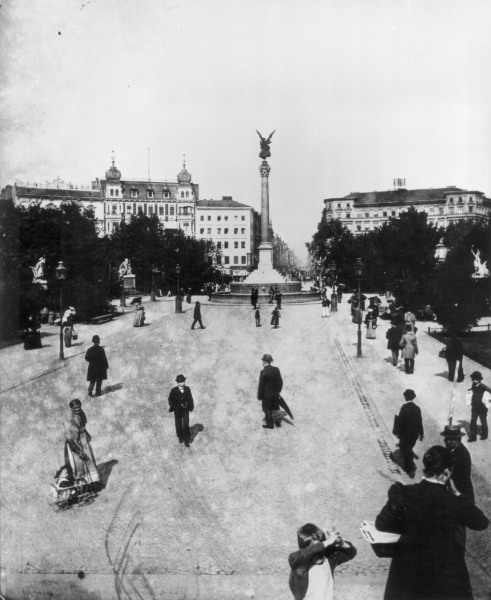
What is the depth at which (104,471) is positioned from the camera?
30.0 ft

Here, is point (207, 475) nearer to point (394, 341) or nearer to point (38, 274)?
point (394, 341)

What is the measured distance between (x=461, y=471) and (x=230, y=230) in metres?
100

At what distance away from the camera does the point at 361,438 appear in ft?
33.9

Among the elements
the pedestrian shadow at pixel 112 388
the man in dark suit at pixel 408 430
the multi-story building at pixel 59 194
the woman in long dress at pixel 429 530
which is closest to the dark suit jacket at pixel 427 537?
the woman in long dress at pixel 429 530

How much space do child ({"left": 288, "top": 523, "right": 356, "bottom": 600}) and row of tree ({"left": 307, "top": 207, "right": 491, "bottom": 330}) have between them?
1609 centimetres

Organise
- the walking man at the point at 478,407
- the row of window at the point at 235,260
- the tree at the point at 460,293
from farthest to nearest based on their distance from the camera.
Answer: the row of window at the point at 235,260 < the tree at the point at 460,293 < the walking man at the point at 478,407

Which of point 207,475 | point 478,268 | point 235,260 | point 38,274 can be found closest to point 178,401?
point 207,475

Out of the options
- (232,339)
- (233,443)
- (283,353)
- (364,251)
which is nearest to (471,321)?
(283,353)

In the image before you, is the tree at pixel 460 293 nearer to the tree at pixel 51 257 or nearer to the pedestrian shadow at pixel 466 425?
the pedestrian shadow at pixel 466 425

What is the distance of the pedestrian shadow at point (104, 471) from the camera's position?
341 inches

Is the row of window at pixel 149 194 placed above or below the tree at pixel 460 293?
above

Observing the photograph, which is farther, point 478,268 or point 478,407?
point 478,268

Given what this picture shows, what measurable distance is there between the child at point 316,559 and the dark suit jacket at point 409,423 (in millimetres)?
4883

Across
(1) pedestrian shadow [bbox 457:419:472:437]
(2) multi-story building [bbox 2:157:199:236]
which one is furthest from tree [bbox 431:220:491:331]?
(2) multi-story building [bbox 2:157:199:236]
